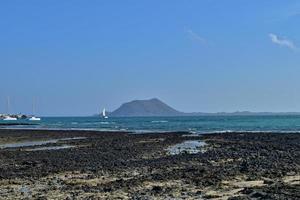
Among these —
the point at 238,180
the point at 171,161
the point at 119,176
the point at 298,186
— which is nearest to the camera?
the point at 298,186

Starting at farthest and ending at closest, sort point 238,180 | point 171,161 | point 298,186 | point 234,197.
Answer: point 171,161, point 238,180, point 298,186, point 234,197

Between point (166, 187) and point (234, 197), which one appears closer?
point (234, 197)

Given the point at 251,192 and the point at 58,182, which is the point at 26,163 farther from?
the point at 251,192

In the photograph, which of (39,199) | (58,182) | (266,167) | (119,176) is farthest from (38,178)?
(266,167)

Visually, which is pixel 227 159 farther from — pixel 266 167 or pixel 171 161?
pixel 266 167

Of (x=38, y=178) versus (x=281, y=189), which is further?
(x=38, y=178)

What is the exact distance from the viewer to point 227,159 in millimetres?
26156

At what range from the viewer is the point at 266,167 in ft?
71.1

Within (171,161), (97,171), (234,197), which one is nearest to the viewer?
(234,197)

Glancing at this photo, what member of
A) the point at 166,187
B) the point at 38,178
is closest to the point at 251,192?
the point at 166,187

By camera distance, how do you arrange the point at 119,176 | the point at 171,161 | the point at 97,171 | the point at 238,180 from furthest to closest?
the point at 171,161
the point at 97,171
the point at 119,176
the point at 238,180

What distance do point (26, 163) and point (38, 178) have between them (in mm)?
6476

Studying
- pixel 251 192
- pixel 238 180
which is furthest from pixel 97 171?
pixel 251 192

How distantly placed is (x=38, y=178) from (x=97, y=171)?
268 centimetres
